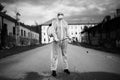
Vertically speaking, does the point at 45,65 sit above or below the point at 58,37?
below

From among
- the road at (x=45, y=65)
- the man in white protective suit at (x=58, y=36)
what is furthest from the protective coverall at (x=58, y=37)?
the road at (x=45, y=65)

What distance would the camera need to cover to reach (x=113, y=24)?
21.1 metres

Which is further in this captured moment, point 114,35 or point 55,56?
point 114,35

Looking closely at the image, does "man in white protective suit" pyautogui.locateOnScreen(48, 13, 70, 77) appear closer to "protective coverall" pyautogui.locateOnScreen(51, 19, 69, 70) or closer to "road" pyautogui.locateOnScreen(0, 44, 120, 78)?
"protective coverall" pyautogui.locateOnScreen(51, 19, 69, 70)

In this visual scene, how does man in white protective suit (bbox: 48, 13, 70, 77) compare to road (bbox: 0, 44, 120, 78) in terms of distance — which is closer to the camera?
man in white protective suit (bbox: 48, 13, 70, 77)

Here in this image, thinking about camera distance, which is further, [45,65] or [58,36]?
[45,65]

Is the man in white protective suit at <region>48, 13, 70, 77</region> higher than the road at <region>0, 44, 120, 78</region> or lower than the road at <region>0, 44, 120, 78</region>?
higher

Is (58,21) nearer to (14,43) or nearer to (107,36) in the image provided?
(107,36)

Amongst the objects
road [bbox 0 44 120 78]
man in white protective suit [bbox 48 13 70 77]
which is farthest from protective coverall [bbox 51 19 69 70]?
road [bbox 0 44 120 78]

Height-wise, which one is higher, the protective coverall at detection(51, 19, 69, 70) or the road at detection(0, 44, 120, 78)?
the protective coverall at detection(51, 19, 69, 70)

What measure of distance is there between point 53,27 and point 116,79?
2428mm

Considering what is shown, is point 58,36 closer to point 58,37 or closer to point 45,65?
point 58,37

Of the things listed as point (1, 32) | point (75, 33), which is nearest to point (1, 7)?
point (1, 32)

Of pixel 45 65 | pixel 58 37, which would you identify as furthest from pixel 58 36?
pixel 45 65
